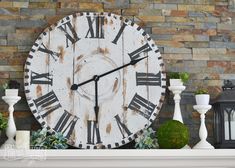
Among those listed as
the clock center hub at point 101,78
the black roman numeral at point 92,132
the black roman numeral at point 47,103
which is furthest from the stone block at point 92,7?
the black roman numeral at point 92,132

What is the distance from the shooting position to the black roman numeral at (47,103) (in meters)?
2.58

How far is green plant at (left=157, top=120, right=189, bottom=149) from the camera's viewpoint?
2459 mm

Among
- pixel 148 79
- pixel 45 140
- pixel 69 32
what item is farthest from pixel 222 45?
pixel 45 140

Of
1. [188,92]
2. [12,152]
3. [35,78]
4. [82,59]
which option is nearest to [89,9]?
[82,59]

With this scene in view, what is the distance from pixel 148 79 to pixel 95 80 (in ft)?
0.92

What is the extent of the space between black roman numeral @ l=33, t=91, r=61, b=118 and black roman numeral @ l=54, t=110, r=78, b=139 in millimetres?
62

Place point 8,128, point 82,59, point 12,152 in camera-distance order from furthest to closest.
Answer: point 82,59
point 8,128
point 12,152

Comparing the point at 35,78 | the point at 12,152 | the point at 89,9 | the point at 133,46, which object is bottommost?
the point at 12,152

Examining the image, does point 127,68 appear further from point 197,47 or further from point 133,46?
point 197,47

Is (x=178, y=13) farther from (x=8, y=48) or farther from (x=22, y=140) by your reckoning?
(x=22, y=140)

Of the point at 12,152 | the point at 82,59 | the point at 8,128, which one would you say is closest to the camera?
the point at 12,152

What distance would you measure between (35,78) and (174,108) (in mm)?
739

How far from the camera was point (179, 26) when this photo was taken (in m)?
2.82

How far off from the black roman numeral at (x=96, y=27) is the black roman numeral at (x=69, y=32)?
0.23ft
